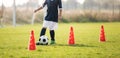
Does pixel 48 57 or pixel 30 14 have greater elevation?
pixel 30 14

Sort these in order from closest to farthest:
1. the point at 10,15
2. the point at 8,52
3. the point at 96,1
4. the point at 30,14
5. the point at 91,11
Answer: the point at 8,52, the point at 10,15, the point at 30,14, the point at 91,11, the point at 96,1

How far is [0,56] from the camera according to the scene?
11242mm

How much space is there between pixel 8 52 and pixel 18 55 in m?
0.82

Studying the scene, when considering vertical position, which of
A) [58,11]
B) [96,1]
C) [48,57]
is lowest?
[48,57]

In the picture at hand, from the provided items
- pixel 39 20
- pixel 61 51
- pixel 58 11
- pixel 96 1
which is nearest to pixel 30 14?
pixel 39 20

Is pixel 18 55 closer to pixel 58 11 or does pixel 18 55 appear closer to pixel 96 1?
pixel 58 11

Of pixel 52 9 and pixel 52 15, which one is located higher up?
pixel 52 9

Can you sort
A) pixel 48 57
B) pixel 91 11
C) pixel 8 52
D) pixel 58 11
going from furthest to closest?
pixel 91 11
pixel 58 11
pixel 8 52
pixel 48 57

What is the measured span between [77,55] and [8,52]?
6.82 feet

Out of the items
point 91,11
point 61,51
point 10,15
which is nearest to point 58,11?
point 61,51

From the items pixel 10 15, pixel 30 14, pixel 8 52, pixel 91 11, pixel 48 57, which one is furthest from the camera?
pixel 91 11

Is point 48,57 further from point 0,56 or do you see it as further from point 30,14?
point 30,14

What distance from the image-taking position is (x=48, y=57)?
11.0 m

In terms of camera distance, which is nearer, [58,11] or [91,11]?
[58,11]
